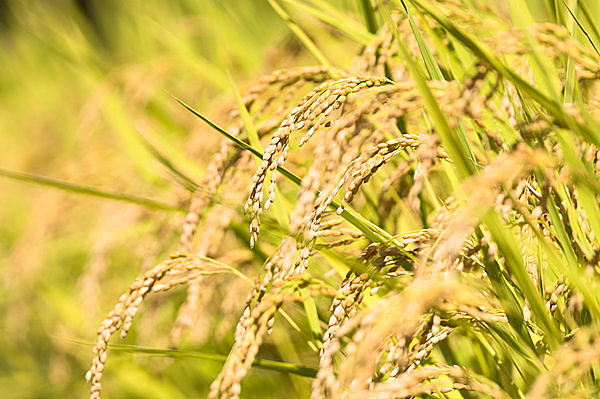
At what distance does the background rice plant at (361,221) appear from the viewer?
0.78 m

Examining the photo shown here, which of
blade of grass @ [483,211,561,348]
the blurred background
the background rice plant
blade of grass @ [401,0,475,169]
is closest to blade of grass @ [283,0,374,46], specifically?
the background rice plant

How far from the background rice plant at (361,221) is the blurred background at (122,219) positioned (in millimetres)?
12

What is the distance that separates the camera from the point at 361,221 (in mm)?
995

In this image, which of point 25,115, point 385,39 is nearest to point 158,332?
point 385,39

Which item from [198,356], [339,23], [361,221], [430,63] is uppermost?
[339,23]

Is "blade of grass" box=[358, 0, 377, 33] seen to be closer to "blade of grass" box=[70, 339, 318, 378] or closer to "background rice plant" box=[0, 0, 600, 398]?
"background rice plant" box=[0, 0, 600, 398]

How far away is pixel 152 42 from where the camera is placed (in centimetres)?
412

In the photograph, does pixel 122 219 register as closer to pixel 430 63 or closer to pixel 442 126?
pixel 430 63

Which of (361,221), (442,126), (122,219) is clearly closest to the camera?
(442,126)

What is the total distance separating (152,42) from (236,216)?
10.2 feet

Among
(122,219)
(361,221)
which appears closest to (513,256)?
(361,221)

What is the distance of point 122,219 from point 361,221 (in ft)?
3.77

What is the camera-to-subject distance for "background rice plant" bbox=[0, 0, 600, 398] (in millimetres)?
784

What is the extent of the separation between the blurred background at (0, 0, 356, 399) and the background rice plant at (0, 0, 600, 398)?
12mm
